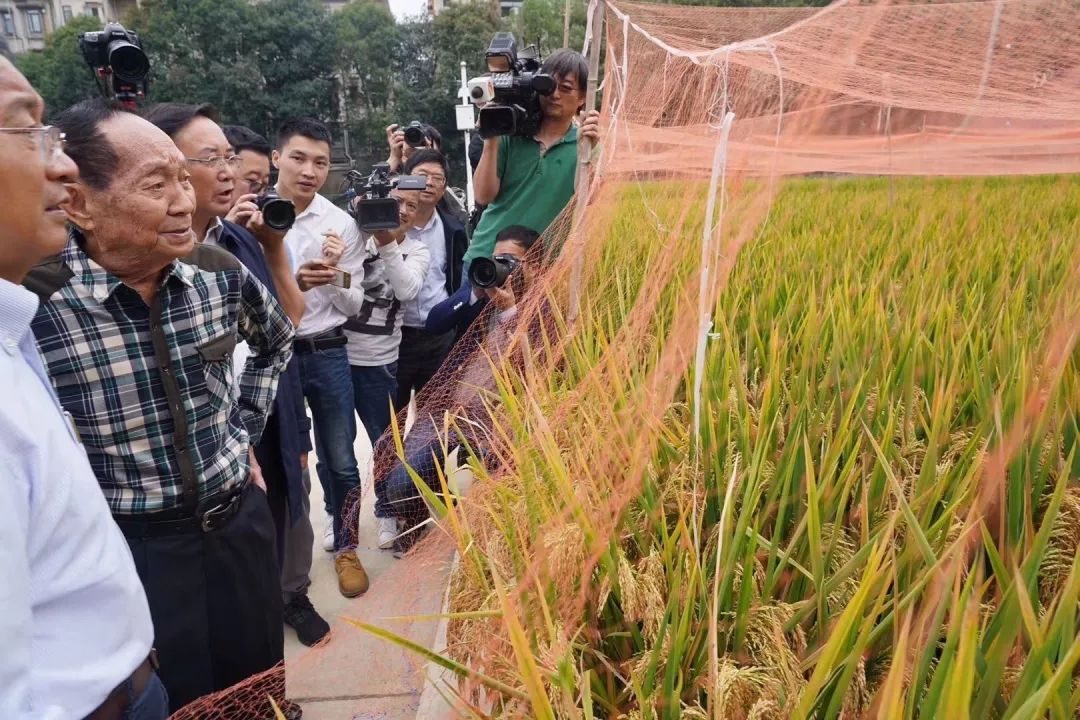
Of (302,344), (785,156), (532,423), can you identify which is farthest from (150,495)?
(785,156)

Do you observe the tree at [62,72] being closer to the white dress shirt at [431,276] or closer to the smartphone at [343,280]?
the white dress shirt at [431,276]

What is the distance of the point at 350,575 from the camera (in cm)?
255

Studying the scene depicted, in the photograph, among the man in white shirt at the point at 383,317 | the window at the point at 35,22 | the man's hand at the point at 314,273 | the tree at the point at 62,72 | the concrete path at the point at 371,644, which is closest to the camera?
the concrete path at the point at 371,644

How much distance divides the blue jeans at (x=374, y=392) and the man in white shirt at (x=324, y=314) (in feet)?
0.50

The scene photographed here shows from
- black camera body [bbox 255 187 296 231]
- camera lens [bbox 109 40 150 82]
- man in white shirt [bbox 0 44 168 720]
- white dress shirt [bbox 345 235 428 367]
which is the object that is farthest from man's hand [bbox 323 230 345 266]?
→ man in white shirt [bbox 0 44 168 720]

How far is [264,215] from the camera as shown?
1877 millimetres

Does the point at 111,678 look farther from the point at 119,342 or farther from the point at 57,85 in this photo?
the point at 57,85

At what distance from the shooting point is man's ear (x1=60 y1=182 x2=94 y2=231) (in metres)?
1.31

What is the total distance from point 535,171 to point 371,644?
1603 mm

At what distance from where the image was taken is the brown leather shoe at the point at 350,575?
2535mm

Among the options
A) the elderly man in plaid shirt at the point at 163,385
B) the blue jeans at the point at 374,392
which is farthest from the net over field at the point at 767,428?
the blue jeans at the point at 374,392

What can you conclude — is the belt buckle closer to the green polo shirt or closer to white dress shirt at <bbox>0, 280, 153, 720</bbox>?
white dress shirt at <bbox>0, 280, 153, 720</bbox>

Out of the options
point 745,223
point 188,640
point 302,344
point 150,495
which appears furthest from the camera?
point 302,344

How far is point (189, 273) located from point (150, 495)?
0.43 meters
